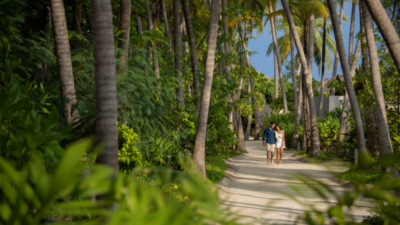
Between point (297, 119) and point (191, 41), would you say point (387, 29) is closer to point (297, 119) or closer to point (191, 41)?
point (191, 41)

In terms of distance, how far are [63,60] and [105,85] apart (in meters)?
1.81

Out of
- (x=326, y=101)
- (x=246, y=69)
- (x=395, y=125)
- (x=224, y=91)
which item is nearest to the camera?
(x=395, y=125)

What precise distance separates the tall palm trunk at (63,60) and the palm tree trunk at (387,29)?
4.00m

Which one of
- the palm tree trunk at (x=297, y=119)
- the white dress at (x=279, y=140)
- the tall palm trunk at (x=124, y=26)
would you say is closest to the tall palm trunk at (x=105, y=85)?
the tall palm trunk at (x=124, y=26)

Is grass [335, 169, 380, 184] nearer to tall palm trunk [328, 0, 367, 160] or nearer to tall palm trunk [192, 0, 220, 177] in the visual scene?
tall palm trunk [328, 0, 367, 160]

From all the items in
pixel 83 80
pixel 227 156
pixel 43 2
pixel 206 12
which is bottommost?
pixel 227 156

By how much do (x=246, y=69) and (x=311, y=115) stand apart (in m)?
4.84

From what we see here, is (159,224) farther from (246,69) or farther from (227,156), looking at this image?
(246,69)

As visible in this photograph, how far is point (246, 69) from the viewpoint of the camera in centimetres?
1869

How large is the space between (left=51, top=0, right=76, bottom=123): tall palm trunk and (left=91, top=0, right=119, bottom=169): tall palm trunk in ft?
4.85

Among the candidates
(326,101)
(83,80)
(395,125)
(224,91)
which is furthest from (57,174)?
(326,101)

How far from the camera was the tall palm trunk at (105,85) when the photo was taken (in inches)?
113

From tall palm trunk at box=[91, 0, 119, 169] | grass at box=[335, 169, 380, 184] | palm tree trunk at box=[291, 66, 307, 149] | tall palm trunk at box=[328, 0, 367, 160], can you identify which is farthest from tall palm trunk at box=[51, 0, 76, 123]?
palm tree trunk at box=[291, 66, 307, 149]

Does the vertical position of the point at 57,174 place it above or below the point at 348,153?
above
